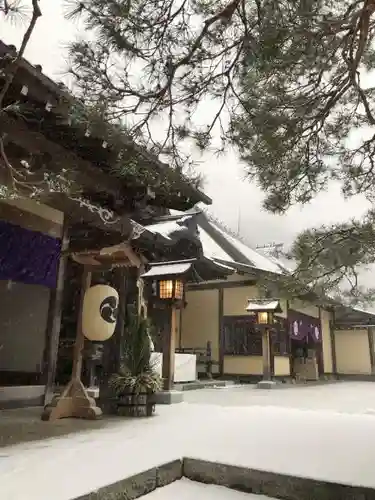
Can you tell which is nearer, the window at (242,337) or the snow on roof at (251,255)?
the window at (242,337)

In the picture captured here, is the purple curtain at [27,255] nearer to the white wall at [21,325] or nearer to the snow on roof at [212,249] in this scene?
the white wall at [21,325]

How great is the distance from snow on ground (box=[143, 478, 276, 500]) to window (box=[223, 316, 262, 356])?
1026 cm

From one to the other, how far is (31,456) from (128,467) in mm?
734

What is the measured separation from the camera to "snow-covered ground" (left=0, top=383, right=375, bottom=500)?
2.42m

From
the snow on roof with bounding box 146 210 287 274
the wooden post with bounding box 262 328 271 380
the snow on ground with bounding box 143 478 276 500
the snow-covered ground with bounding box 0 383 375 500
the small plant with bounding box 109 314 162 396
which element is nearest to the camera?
the snow-covered ground with bounding box 0 383 375 500

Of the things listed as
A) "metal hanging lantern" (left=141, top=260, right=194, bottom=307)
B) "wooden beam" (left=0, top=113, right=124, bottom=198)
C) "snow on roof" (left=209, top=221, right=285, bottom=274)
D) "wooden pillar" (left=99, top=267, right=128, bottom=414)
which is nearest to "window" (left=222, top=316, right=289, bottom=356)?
"snow on roof" (left=209, top=221, right=285, bottom=274)

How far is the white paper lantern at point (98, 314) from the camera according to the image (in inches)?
191

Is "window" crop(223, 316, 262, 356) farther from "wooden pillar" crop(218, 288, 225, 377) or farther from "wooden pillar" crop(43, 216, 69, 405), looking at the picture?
"wooden pillar" crop(43, 216, 69, 405)

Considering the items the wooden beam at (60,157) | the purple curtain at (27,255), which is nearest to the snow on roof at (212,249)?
the wooden beam at (60,157)

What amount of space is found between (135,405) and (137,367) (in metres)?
0.45

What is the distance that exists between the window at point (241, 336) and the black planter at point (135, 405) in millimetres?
8302

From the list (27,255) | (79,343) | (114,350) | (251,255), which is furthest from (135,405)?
(251,255)

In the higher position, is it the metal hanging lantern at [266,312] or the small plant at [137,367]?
the metal hanging lantern at [266,312]

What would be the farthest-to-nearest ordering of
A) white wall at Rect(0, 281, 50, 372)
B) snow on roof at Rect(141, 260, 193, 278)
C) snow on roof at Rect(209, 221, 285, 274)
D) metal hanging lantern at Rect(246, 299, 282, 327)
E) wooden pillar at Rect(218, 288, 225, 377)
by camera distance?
1. snow on roof at Rect(209, 221, 285, 274)
2. wooden pillar at Rect(218, 288, 225, 377)
3. metal hanging lantern at Rect(246, 299, 282, 327)
4. white wall at Rect(0, 281, 50, 372)
5. snow on roof at Rect(141, 260, 193, 278)
